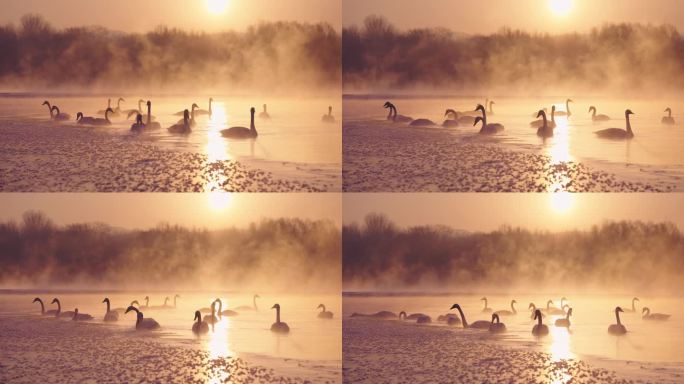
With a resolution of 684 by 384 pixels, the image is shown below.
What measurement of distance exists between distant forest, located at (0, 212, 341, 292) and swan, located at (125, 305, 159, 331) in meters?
0.10

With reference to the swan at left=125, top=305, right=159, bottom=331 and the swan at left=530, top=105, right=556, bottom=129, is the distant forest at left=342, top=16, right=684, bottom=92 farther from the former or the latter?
the swan at left=125, top=305, right=159, bottom=331

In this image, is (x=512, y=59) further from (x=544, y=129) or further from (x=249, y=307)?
(x=249, y=307)

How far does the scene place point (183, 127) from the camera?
10.6 ft

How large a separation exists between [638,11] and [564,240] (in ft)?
3.04

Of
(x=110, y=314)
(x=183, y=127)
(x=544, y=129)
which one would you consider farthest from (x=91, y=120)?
(x=544, y=129)

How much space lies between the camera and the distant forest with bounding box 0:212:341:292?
3.21 m

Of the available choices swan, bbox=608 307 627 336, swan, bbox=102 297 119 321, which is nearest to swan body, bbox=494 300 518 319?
swan, bbox=608 307 627 336

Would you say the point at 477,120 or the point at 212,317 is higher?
the point at 477,120

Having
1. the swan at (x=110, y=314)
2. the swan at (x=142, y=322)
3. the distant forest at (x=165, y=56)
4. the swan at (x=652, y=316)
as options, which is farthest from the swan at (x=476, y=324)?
the swan at (x=110, y=314)

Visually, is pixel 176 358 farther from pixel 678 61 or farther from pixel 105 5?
pixel 678 61

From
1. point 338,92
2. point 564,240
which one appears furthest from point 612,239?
point 338,92

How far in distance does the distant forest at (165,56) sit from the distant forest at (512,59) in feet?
0.41

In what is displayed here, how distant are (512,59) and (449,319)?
104 centimetres

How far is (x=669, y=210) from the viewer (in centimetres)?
316
